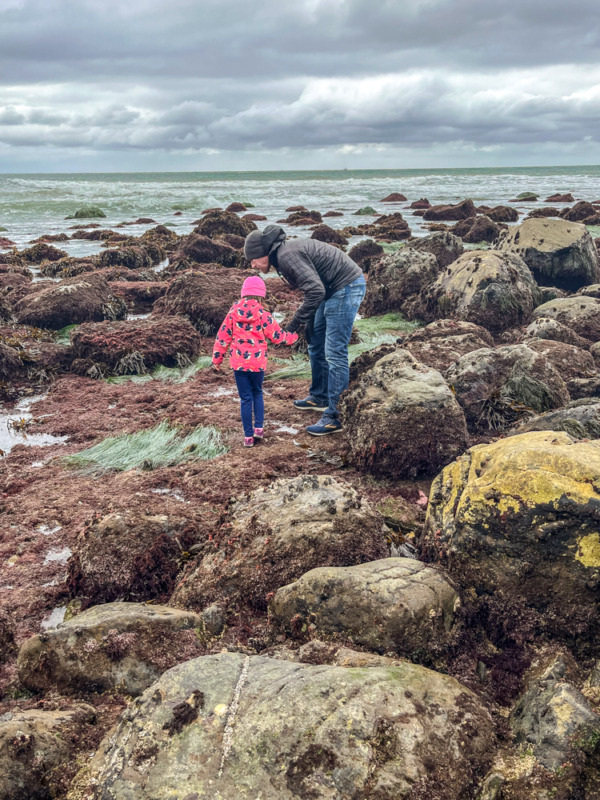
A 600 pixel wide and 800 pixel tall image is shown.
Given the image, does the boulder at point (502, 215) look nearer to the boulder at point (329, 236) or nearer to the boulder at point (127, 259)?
the boulder at point (329, 236)

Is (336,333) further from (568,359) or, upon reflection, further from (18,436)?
(18,436)

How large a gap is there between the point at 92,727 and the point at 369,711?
1.16 meters

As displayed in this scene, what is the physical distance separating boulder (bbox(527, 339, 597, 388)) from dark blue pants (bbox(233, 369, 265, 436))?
3.37 m

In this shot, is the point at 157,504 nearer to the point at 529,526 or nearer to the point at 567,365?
the point at 529,526

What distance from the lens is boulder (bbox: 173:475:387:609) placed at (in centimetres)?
324

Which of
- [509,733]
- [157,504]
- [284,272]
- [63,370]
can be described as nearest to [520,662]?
[509,733]

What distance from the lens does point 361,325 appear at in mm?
10922

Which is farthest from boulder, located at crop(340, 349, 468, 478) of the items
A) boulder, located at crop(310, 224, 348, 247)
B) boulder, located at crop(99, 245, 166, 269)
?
boulder, located at crop(310, 224, 348, 247)

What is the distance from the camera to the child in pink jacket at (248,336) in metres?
5.59

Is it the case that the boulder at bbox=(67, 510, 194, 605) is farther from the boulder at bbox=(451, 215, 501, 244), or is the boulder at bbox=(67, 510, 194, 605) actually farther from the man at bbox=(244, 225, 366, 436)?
the boulder at bbox=(451, 215, 501, 244)

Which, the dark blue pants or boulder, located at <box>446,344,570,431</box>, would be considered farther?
the dark blue pants

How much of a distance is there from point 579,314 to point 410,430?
5.42m

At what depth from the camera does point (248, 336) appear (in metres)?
5.64

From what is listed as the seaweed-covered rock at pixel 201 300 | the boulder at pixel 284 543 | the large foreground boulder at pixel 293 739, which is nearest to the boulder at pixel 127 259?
the seaweed-covered rock at pixel 201 300
